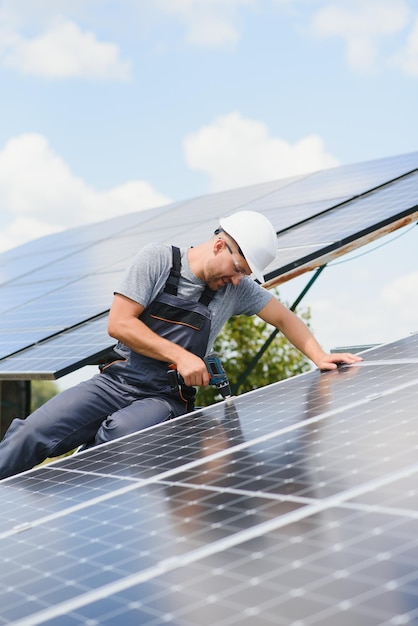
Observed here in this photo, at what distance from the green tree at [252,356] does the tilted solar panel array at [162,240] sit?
5.25 metres

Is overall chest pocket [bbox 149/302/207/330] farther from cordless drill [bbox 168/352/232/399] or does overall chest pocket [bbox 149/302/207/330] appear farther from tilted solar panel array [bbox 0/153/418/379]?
tilted solar panel array [bbox 0/153/418/379]

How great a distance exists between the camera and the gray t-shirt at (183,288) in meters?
5.46

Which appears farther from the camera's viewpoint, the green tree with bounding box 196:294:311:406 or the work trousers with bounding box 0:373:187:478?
the green tree with bounding box 196:294:311:406

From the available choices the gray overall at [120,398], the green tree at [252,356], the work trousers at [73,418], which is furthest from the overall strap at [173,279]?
the green tree at [252,356]

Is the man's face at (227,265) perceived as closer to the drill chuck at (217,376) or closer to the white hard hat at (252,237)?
the white hard hat at (252,237)

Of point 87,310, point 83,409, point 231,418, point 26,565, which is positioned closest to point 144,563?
point 26,565

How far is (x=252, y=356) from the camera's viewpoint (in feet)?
65.4

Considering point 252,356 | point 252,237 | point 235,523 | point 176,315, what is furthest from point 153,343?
point 252,356

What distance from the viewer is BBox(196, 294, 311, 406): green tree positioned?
19688 millimetres

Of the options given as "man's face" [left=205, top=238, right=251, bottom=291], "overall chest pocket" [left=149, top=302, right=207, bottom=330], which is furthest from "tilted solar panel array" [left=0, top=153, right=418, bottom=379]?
"man's face" [left=205, top=238, right=251, bottom=291]

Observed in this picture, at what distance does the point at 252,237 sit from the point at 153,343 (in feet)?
2.94

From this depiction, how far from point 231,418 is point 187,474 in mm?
1075

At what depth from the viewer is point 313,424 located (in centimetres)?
401

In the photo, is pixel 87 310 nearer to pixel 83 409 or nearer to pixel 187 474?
pixel 83 409
